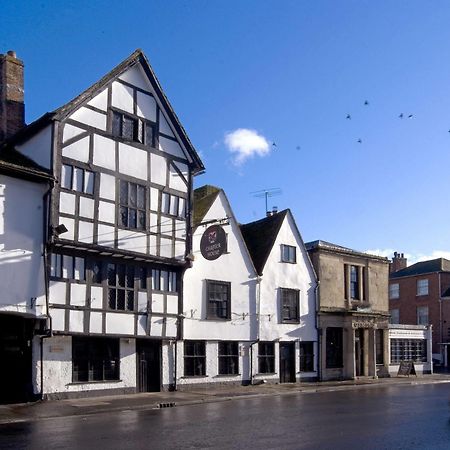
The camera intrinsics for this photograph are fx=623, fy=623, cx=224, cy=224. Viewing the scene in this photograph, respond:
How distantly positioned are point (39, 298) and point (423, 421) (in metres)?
13.1

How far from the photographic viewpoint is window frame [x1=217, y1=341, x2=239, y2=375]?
29250 mm

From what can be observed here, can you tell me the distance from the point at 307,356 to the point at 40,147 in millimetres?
18743

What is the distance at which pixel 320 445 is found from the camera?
11.7 meters

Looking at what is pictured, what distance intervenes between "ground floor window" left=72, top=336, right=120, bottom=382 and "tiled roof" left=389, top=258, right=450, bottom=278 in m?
40.5

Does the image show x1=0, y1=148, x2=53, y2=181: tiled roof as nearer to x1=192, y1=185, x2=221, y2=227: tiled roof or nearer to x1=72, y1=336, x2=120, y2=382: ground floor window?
x1=72, y1=336, x2=120, y2=382: ground floor window

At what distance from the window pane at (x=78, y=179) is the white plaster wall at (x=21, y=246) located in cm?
126

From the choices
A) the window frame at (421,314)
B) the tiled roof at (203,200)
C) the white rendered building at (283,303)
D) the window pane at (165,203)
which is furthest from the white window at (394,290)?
the window pane at (165,203)

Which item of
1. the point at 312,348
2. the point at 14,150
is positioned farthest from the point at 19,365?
the point at 312,348

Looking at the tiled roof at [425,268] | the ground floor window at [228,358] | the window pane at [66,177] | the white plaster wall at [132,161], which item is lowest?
the ground floor window at [228,358]

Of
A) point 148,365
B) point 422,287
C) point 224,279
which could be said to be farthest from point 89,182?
point 422,287

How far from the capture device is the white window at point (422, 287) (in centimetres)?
5822

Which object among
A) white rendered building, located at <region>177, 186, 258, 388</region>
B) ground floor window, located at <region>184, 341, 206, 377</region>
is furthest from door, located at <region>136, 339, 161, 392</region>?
ground floor window, located at <region>184, 341, 206, 377</region>

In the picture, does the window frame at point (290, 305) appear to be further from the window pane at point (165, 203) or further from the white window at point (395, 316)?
the white window at point (395, 316)

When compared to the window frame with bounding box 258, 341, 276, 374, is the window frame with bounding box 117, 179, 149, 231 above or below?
above
